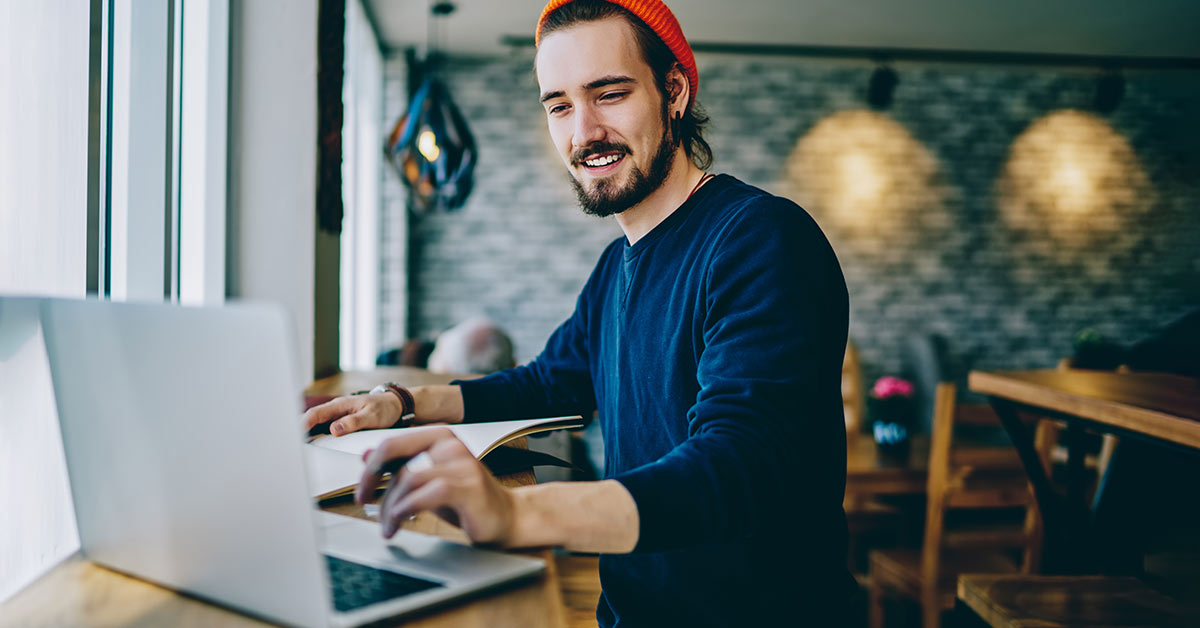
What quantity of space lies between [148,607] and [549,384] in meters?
0.82

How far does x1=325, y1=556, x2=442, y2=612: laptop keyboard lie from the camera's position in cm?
55

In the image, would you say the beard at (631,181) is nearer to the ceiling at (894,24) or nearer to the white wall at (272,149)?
the white wall at (272,149)

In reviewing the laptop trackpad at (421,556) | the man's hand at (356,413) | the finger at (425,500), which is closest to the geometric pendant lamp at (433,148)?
the man's hand at (356,413)

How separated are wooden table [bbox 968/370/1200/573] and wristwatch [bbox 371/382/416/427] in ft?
4.28

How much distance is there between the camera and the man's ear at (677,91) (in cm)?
121

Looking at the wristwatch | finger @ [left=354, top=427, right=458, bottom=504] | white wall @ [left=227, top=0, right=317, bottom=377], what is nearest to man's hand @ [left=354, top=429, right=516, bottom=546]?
finger @ [left=354, top=427, right=458, bottom=504]

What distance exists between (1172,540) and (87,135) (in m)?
2.36

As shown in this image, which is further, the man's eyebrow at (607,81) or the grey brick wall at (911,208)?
the grey brick wall at (911,208)

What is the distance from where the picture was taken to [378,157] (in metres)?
4.48

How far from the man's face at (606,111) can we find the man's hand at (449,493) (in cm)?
64

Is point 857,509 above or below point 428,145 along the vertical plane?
below

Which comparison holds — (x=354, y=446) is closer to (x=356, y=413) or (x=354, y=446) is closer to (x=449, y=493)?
(x=356, y=413)

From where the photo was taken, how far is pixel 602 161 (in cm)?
116

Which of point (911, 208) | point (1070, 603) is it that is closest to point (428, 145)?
point (1070, 603)
